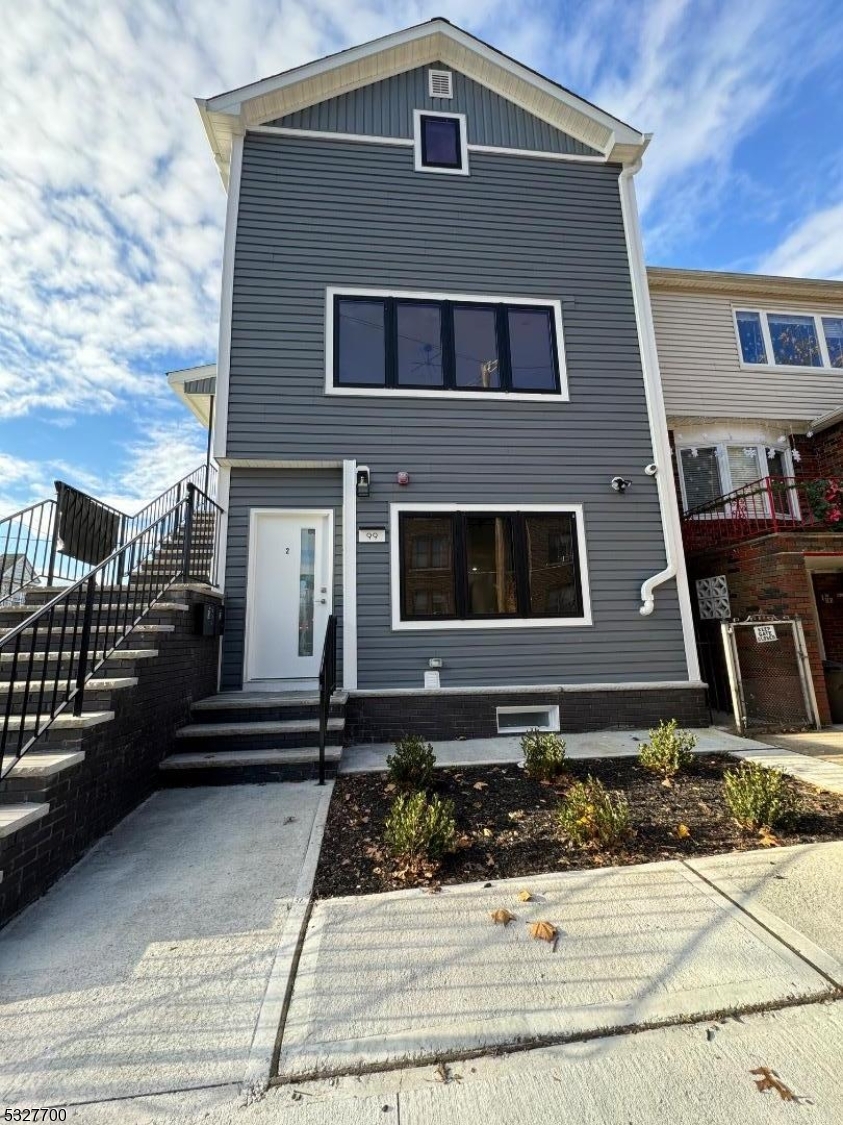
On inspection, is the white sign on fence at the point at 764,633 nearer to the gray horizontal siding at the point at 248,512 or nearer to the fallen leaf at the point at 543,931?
the gray horizontal siding at the point at 248,512

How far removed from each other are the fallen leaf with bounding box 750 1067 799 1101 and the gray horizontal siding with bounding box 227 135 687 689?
4.27m

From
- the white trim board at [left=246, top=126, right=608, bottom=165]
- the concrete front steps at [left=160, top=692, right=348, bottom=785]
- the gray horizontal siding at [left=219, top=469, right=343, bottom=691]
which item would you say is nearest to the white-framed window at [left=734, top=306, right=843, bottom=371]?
the white trim board at [left=246, top=126, right=608, bottom=165]

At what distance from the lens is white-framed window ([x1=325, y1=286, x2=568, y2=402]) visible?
6.36 m

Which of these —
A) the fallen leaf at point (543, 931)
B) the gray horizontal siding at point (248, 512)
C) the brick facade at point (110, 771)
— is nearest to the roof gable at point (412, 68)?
the gray horizontal siding at point (248, 512)

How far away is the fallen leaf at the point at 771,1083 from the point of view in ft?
4.79

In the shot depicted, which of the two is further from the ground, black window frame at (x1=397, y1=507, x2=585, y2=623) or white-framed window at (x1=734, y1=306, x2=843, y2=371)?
white-framed window at (x1=734, y1=306, x2=843, y2=371)

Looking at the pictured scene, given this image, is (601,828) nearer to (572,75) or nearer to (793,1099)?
(793,1099)

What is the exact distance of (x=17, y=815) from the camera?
252cm

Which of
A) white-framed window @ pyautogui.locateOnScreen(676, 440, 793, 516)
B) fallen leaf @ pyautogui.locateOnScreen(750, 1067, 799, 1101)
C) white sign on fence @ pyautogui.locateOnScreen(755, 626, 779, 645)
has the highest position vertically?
white-framed window @ pyautogui.locateOnScreen(676, 440, 793, 516)

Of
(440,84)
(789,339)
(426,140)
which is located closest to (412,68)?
(440,84)

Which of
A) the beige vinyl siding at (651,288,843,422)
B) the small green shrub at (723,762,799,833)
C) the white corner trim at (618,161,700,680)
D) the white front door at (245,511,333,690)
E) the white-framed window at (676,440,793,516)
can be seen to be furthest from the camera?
the beige vinyl siding at (651,288,843,422)

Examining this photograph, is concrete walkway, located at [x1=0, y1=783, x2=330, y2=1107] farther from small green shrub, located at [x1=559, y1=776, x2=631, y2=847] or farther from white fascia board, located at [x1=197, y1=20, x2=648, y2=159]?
white fascia board, located at [x1=197, y1=20, x2=648, y2=159]

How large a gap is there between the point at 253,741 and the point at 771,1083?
13.2 feet

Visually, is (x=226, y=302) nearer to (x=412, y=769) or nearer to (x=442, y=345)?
(x=442, y=345)
